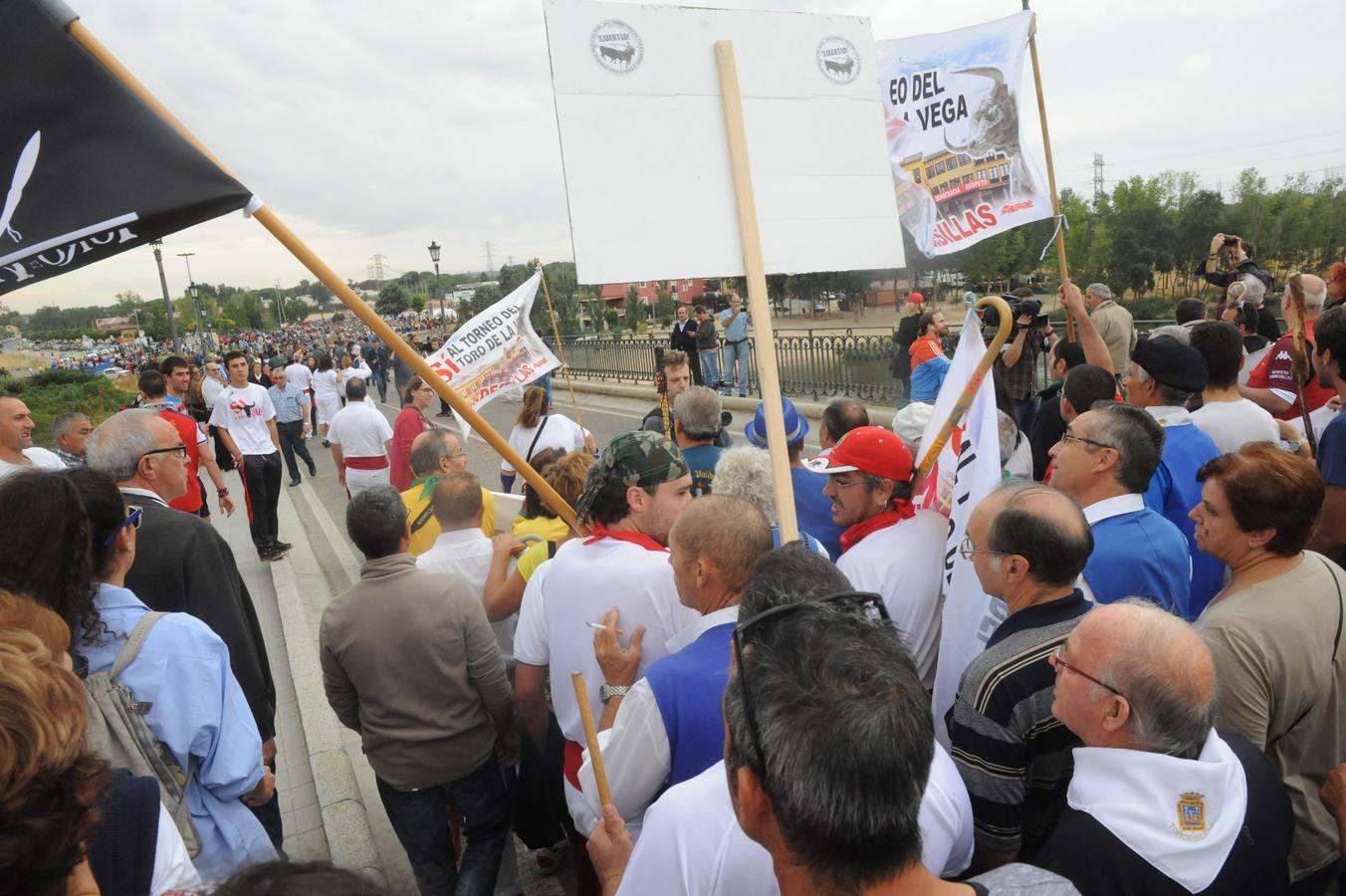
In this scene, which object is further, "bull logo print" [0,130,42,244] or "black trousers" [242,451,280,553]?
"black trousers" [242,451,280,553]

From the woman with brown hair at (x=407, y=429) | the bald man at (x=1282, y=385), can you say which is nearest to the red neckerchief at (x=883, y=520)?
the bald man at (x=1282, y=385)

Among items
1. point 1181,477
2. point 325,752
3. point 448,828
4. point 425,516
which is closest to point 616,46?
point 425,516

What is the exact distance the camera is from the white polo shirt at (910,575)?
8.75ft

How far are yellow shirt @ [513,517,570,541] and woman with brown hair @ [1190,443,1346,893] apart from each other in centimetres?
235

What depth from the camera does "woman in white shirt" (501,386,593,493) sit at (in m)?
5.92

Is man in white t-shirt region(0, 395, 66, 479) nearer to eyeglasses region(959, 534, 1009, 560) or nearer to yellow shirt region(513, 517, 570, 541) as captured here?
yellow shirt region(513, 517, 570, 541)

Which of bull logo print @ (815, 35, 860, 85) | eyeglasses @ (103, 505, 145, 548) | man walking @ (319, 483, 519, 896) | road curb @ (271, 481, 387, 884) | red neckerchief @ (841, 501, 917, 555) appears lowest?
road curb @ (271, 481, 387, 884)

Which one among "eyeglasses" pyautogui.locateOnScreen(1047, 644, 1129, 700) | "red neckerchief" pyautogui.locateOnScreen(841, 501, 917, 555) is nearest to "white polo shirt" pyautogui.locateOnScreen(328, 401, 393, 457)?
"red neckerchief" pyautogui.locateOnScreen(841, 501, 917, 555)

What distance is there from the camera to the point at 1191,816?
1477mm

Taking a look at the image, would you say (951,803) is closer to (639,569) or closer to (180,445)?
(639,569)

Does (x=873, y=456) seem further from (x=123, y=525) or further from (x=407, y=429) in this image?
(x=407, y=429)

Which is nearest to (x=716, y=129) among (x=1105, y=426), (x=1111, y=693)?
(x=1105, y=426)

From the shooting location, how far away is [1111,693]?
158 cm

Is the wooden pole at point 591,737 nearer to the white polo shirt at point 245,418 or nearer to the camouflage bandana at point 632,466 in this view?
the camouflage bandana at point 632,466
